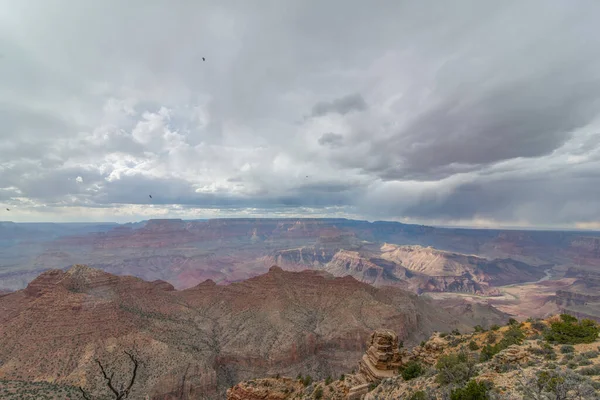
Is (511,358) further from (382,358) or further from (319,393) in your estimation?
(319,393)

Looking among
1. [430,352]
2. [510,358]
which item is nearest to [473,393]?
[510,358]

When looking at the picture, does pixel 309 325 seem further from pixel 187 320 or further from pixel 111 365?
pixel 111 365

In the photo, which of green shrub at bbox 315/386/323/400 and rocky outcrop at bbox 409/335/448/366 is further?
green shrub at bbox 315/386/323/400

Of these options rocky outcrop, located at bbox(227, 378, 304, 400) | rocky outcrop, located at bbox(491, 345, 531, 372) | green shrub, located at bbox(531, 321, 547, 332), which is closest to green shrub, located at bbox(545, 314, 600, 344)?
rocky outcrop, located at bbox(491, 345, 531, 372)

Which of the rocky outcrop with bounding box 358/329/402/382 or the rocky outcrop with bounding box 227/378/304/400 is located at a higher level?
the rocky outcrop with bounding box 358/329/402/382

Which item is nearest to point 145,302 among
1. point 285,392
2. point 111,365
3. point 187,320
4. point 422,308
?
point 187,320

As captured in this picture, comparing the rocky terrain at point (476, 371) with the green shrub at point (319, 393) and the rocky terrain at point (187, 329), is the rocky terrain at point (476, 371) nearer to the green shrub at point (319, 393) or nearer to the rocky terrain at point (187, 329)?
the green shrub at point (319, 393)

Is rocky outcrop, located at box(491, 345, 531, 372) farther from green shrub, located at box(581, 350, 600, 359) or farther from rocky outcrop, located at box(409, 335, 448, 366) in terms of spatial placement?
rocky outcrop, located at box(409, 335, 448, 366)
